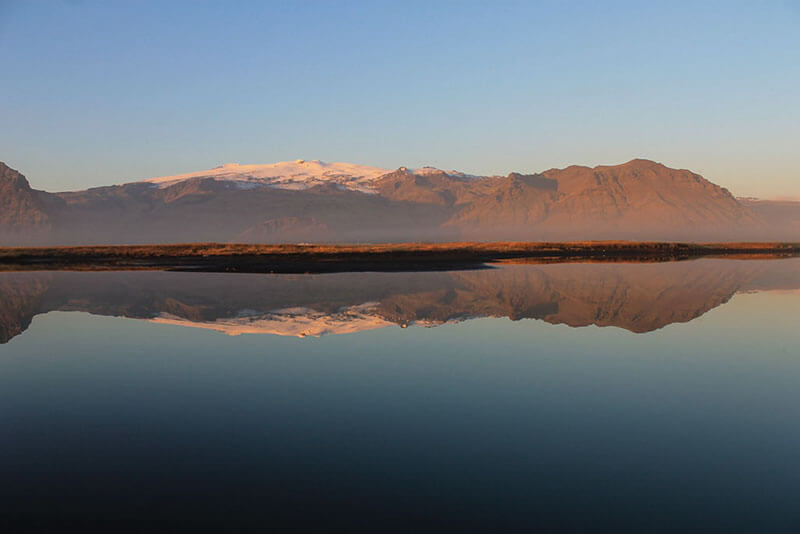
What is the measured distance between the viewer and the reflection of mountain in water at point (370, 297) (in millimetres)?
31341

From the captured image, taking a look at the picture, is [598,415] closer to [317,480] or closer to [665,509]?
[665,509]

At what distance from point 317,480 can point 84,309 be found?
31.7m

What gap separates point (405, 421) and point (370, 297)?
2738 centimetres

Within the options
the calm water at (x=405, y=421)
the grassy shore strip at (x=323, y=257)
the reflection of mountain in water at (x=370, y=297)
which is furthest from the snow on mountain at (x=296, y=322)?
the grassy shore strip at (x=323, y=257)

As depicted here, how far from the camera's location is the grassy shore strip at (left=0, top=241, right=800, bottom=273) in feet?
260

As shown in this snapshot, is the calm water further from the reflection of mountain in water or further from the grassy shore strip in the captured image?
the grassy shore strip

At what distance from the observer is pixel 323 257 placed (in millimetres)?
95375

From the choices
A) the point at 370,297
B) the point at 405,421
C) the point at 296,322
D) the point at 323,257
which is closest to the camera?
the point at 405,421

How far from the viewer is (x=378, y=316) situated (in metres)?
32.2

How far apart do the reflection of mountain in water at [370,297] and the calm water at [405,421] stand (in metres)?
0.68

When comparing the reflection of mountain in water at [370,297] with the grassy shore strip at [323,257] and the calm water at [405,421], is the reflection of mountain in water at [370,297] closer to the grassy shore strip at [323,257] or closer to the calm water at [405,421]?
the calm water at [405,421]

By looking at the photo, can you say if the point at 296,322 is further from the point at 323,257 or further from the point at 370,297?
the point at 323,257

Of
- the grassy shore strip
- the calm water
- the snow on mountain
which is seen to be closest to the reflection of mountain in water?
the snow on mountain

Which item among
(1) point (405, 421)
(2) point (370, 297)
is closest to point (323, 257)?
(2) point (370, 297)
